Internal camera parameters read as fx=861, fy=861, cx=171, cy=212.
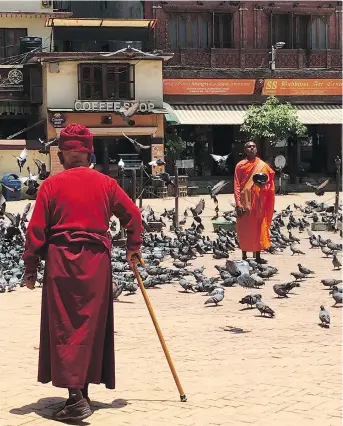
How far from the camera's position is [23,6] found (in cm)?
3522

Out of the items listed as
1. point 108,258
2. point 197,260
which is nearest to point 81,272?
point 108,258

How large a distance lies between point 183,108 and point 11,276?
22958mm

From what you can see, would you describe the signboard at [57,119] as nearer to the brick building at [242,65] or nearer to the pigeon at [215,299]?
the brick building at [242,65]

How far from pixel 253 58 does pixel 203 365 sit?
1154 inches

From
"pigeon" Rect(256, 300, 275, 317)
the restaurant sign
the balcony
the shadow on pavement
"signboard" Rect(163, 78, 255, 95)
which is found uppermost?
the balcony

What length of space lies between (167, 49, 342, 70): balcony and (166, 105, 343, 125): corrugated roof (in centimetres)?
177

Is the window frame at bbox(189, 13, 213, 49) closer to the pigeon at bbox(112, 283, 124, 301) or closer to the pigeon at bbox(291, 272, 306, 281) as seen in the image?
the pigeon at bbox(291, 272, 306, 281)

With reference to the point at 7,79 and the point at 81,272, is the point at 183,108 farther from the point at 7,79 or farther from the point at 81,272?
the point at 81,272

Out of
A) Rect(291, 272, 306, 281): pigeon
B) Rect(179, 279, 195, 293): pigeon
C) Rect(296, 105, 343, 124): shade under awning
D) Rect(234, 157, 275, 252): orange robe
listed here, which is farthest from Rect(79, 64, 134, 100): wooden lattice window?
Rect(179, 279, 195, 293): pigeon

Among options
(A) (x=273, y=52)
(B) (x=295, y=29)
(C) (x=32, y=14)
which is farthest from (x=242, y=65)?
(C) (x=32, y=14)

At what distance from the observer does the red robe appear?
5.25 meters

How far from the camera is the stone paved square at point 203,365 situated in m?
5.46

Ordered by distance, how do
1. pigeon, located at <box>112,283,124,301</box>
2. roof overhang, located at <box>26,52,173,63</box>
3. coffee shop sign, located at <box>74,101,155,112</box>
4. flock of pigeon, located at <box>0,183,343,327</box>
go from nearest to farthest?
pigeon, located at <box>112,283,124,301</box> < flock of pigeon, located at <box>0,183,343,327</box> < roof overhang, located at <box>26,52,173,63</box> < coffee shop sign, located at <box>74,101,155,112</box>

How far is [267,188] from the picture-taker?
12.3m
